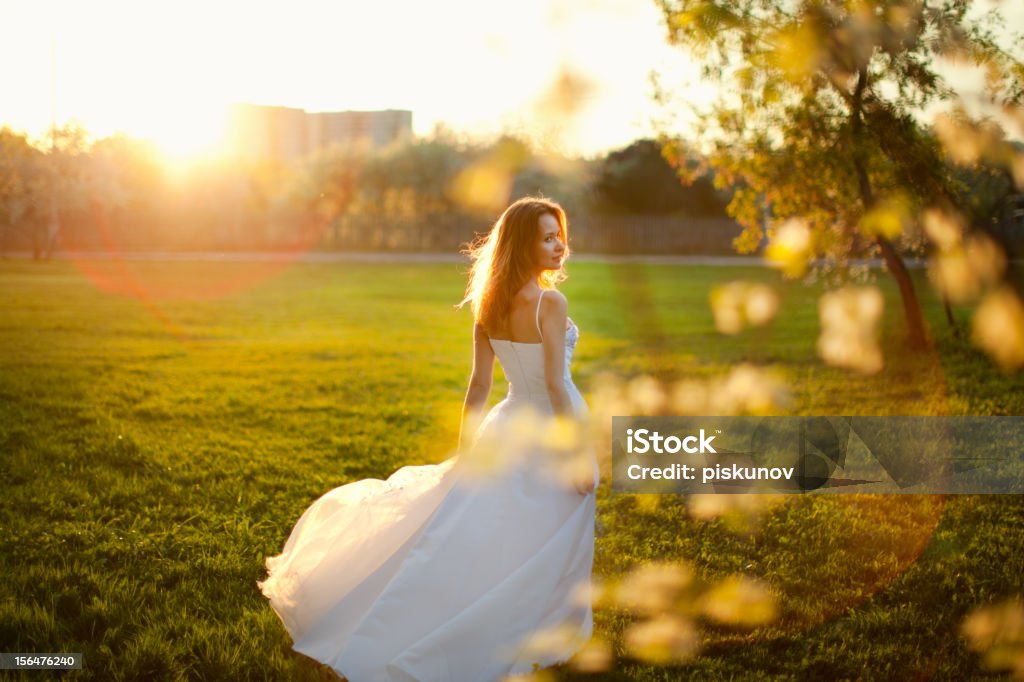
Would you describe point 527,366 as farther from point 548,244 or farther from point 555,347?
point 548,244

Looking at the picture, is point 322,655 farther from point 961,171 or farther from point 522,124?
point 522,124

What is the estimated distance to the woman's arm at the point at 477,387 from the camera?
3680 mm

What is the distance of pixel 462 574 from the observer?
3254 mm

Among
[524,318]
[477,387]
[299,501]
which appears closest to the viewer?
[524,318]

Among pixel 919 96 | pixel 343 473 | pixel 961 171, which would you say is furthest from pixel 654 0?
pixel 343 473

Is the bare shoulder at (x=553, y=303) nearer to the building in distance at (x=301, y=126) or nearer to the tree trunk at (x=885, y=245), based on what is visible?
the tree trunk at (x=885, y=245)

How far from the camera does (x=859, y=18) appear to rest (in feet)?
26.3

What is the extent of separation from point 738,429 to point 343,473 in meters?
3.35

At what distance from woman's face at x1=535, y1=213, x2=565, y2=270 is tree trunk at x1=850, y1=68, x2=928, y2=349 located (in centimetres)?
641

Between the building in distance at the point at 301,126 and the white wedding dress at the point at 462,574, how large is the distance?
159 feet

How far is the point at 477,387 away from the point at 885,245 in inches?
317

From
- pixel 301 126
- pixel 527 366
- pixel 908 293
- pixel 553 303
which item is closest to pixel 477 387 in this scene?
pixel 527 366

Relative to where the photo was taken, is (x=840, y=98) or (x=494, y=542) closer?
(x=494, y=542)

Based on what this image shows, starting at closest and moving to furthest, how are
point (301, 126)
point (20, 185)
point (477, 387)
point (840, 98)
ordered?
point (477, 387)
point (840, 98)
point (20, 185)
point (301, 126)
